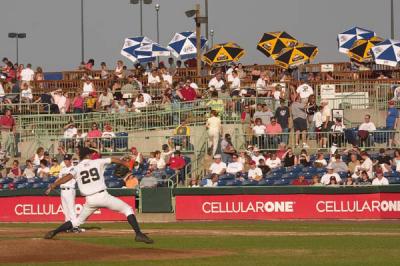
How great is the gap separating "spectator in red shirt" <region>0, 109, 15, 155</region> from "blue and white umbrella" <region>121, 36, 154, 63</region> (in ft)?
25.8

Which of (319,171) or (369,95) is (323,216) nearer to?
(319,171)

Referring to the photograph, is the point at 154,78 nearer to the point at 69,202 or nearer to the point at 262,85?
the point at 262,85

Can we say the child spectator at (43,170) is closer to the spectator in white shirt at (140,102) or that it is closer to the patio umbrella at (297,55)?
the spectator in white shirt at (140,102)

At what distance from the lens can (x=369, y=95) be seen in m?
38.6

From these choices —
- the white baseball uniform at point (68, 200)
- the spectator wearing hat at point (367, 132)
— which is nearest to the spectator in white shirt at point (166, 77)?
the spectator wearing hat at point (367, 132)

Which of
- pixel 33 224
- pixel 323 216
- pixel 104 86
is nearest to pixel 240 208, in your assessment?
pixel 323 216

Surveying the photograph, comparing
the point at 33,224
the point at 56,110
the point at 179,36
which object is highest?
the point at 179,36

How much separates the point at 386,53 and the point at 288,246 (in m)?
18.6

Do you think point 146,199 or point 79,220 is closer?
point 79,220

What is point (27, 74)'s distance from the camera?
44812 millimetres

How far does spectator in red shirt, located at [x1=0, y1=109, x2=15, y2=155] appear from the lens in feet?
126

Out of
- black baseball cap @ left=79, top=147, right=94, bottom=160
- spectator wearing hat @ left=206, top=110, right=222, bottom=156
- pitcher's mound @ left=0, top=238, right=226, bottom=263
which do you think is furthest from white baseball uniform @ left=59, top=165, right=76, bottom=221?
spectator wearing hat @ left=206, top=110, right=222, bottom=156

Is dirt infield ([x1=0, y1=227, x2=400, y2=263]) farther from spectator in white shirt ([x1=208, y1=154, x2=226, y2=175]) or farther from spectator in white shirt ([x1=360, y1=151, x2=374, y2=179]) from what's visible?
spectator in white shirt ([x1=208, y1=154, x2=226, y2=175])

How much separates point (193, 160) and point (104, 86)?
943 cm
